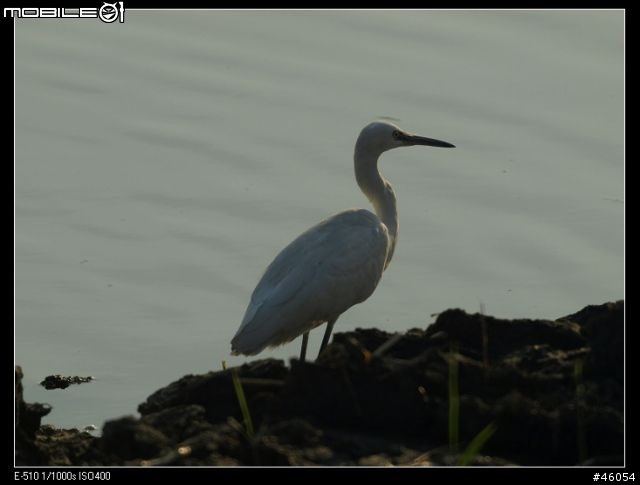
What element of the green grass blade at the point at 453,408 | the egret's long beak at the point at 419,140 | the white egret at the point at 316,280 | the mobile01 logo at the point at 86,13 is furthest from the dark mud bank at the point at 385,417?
the mobile01 logo at the point at 86,13

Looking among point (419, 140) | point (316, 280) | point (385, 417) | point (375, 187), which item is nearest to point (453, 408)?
point (385, 417)

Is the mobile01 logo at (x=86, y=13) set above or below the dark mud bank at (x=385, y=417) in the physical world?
above

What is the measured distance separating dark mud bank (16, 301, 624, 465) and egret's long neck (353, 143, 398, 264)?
225 centimetres

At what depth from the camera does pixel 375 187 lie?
9883 millimetres

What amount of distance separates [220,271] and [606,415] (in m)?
4.09

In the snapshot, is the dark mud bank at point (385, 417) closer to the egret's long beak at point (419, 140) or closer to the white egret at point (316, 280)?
the white egret at point (316, 280)

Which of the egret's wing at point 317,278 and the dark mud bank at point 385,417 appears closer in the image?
the dark mud bank at point 385,417

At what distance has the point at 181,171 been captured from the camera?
11609 millimetres

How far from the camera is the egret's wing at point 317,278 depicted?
27.8 feet

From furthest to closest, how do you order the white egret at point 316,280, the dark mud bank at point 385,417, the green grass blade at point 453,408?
the white egret at point 316,280 < the dark mud bank at point 385,417 < the green grass blade at point 453,408

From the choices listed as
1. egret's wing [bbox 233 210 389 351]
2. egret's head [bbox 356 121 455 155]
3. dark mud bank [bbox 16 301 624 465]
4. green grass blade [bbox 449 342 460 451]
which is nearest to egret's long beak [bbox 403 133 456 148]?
egret's head [bbox 356 121 455 155]

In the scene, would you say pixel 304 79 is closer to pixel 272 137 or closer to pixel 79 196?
pixel 272 137

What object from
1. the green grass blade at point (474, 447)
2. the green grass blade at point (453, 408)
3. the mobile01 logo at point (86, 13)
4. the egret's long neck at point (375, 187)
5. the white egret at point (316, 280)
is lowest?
the green grass blade at point (474, 447)

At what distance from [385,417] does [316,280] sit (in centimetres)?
185
